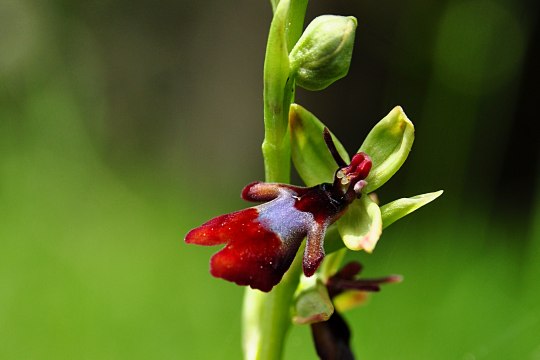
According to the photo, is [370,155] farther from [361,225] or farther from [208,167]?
[208,167]

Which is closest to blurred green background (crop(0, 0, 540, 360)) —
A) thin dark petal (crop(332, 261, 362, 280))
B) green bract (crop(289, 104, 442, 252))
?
thin dark petal (crop(332, 261, 362, 280))

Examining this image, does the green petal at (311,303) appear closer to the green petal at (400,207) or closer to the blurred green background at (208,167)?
the green petal at (400,207)

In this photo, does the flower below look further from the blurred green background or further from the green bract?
the blurred green background

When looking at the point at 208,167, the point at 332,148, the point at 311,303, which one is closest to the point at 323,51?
the point at 332,148

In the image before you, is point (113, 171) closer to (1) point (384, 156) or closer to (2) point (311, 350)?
(2) point (311, 350)

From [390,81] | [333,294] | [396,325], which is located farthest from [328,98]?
[333,294]
